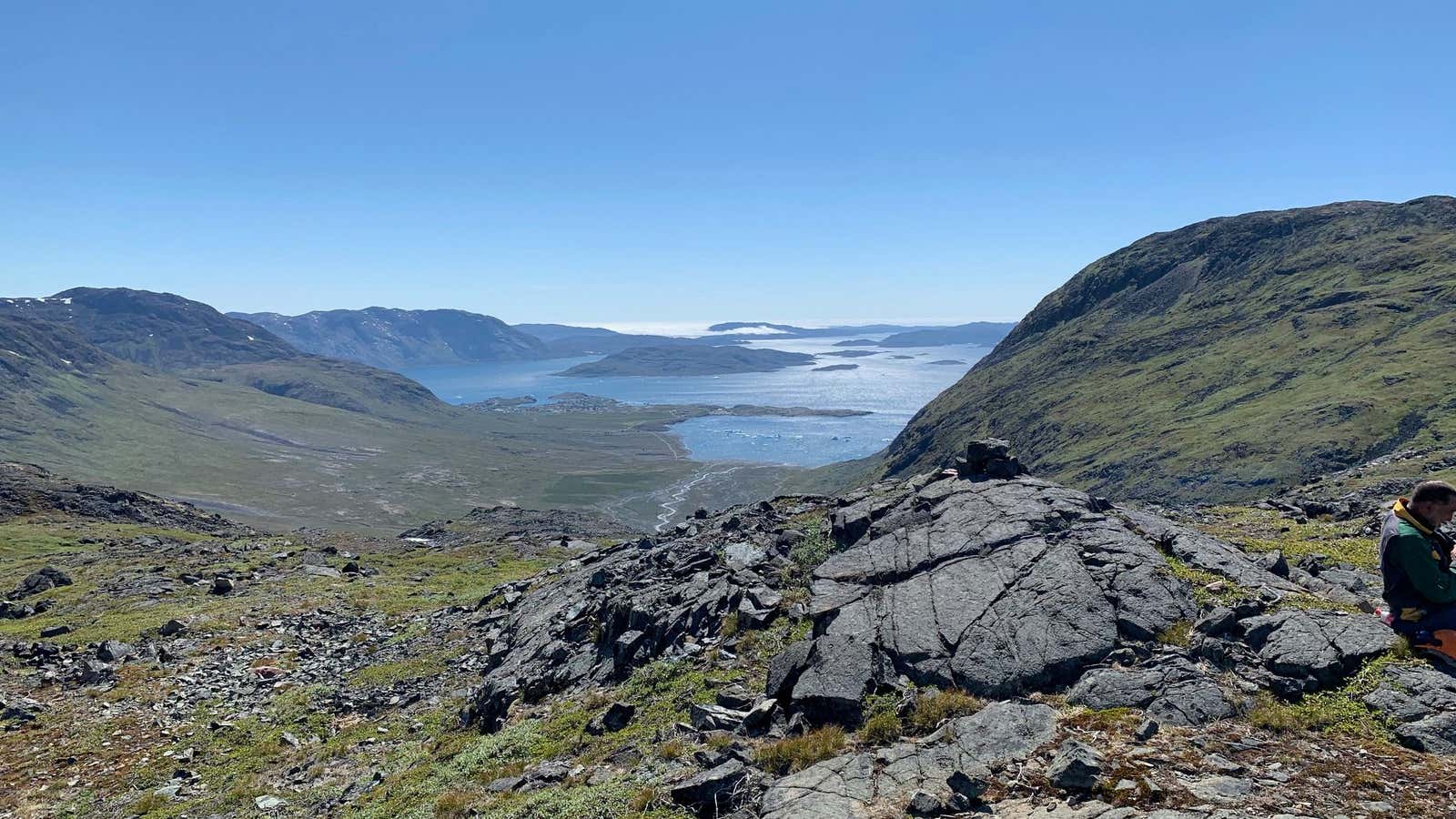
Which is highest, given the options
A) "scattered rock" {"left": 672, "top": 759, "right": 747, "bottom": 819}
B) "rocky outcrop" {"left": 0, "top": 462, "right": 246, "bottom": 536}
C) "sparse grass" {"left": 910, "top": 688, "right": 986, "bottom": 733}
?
"sparse grass" {"left": 910, "top": 688, "right": 986, "bottom": 733}

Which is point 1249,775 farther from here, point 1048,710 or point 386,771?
point 386,771

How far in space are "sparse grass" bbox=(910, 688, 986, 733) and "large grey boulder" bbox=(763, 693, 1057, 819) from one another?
280mm

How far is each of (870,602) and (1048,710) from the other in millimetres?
5929

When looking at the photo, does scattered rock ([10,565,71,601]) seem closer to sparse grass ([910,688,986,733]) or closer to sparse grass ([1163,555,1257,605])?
Answer: sparse grass ([910,688,986,733])

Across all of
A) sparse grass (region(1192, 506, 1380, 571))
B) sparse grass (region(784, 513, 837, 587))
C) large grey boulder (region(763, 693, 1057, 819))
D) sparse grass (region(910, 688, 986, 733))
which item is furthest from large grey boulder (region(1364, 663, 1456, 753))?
sparse grass (region(784, 513, 837, 587))

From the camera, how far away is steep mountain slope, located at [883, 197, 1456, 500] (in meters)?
101

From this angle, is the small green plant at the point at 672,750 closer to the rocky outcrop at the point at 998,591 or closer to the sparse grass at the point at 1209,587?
the rocky outcrop at the point at 998,591

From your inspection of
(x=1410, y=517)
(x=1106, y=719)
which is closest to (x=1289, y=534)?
(x=1410, y=517)

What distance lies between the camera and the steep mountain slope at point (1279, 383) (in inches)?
3976

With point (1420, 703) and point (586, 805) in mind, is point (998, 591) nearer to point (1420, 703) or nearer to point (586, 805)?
point (1420, 703)

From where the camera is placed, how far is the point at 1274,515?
3800 centimetres

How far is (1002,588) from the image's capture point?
1850 centimetres

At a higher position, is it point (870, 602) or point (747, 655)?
point (870, 602)

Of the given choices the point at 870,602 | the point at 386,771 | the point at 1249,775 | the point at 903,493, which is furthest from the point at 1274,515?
the point at 386,771
